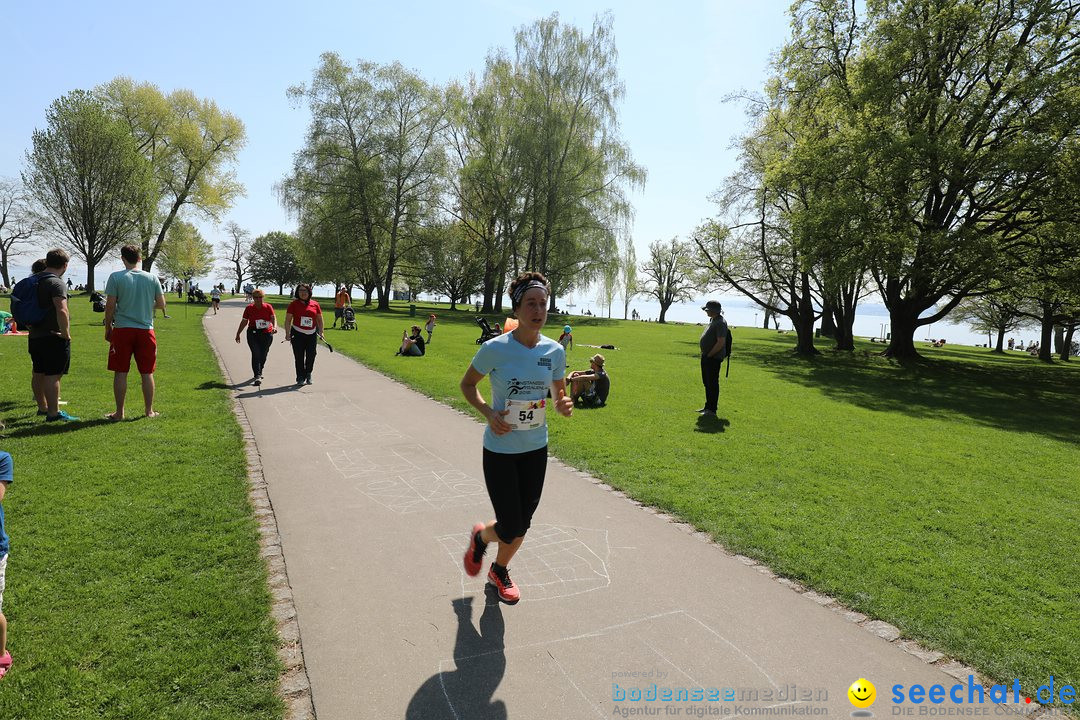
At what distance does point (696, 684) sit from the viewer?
298 centimetres

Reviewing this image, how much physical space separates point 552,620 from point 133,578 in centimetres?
278

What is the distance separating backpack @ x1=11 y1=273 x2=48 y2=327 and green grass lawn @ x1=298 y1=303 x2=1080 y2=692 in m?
5.83

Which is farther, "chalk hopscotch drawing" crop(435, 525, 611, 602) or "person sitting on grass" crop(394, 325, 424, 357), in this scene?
"person sitting on grass" crop(394, 325, 424, 357)

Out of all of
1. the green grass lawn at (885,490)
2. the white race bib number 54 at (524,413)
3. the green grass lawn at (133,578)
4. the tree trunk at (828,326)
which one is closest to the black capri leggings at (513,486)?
the white race bib number 54 at (524,413)

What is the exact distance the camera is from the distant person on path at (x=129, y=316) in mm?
7145

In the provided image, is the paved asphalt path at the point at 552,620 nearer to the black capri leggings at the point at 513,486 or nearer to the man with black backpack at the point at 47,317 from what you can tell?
the black capri leggings at the point at 513,486

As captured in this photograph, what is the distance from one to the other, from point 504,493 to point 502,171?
125 ft

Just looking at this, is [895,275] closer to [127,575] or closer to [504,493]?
[504,493]

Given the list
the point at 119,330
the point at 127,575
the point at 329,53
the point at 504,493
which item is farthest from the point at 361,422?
the point at 329,53

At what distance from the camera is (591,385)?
35.2 ft

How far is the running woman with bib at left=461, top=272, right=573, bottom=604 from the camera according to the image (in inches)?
136

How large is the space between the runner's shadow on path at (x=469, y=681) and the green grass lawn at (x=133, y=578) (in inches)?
27.7

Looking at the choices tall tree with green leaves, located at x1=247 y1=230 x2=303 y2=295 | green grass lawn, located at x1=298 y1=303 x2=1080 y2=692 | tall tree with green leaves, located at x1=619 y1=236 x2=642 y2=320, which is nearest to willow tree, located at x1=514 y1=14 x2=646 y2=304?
tall tree with green leaves, located at x1=619 y1=236 x2=642 y2=320

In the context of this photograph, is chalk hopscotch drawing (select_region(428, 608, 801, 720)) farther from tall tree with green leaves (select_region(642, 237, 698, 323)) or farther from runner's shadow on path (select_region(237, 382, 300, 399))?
tall tree with green leaves (select_region(642, 237, 698, 323))
